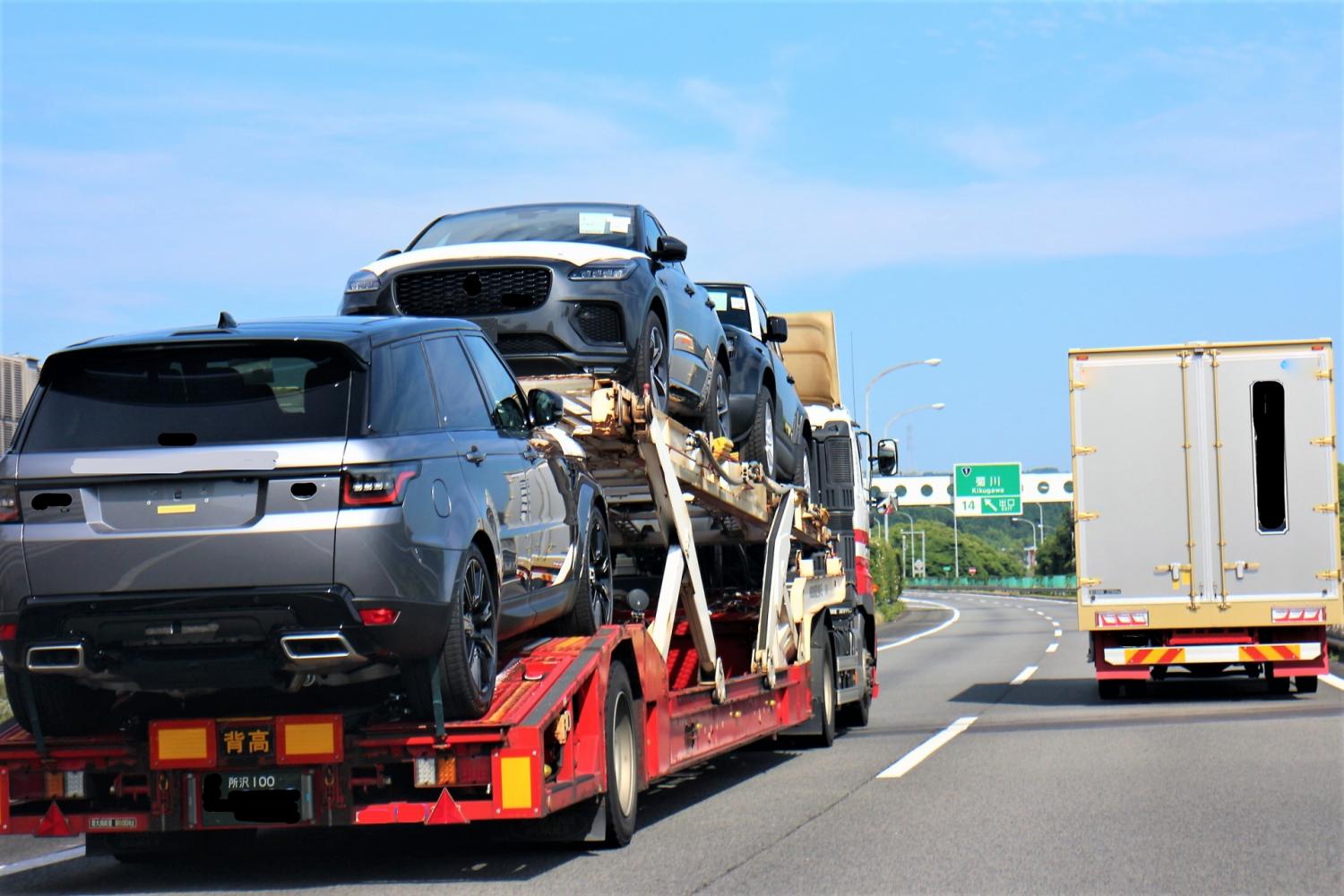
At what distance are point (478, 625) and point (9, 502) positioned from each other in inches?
73.6

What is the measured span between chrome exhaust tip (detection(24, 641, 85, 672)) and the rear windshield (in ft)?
2.45

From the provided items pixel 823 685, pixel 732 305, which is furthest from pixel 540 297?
A: pixel 823 685

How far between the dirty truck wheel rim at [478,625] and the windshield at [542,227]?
10.4 ft


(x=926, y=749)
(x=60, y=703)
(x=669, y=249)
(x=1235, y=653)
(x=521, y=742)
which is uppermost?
(x=669, y=249)

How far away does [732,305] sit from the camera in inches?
574

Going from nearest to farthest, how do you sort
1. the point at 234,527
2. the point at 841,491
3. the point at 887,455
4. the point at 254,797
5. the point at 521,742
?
the point at 234,527, the point at 521,742, the point at 254,797, the point at 841,491, the point at 887,455

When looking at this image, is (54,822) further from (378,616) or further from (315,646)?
(378,616)

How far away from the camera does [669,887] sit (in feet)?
23.4

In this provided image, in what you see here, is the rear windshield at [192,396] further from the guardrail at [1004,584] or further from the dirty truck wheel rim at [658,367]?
the guardrail at [1004,584]

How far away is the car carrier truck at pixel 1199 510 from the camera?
16797 mm

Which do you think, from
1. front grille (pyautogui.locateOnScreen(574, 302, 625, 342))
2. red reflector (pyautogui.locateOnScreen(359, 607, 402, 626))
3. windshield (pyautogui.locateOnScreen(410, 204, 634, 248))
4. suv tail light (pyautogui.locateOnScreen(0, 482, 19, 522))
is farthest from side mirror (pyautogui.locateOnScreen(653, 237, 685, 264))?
suv tail light (pyautogui.locateOnScreen(0, 482, 19, 522))

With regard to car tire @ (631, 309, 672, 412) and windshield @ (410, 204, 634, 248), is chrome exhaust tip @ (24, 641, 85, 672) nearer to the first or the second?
car tire @ (631, 309, 672, 412)

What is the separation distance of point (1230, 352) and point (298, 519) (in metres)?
12.4

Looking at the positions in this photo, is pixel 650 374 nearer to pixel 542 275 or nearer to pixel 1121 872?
pixel 542 275
